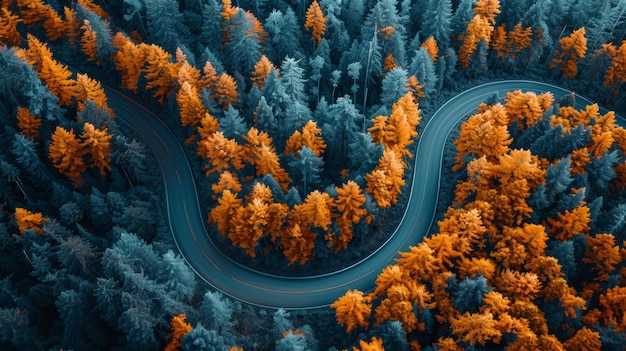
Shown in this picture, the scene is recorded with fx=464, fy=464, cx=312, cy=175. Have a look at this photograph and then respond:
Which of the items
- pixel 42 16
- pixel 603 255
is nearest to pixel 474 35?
pixel 603 255

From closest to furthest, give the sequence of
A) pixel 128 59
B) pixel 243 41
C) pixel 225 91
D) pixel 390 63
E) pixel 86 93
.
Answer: pixel 86 93, pixel 225 91, pixel 243 41, pixel 128 59, pixel 390 63

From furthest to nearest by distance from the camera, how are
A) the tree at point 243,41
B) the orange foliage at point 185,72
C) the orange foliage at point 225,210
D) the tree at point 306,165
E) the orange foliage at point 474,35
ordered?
the orange foliage at point 474,35 < the tree at point 243,41 < the orange foliage at point 185,72 < the tree at point 306,165 < the orange foliage at point 225,210

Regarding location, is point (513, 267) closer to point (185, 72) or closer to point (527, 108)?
point (527, 108)

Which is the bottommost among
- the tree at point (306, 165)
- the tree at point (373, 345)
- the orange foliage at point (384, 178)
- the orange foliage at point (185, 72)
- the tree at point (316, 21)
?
the tree at point (373, 345)

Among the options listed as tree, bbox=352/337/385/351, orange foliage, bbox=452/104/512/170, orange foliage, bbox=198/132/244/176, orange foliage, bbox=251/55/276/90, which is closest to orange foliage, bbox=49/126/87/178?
→ orange foliage, bbox=198/132/244/176

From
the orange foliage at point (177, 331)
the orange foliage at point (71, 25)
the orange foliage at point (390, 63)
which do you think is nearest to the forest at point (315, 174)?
the orange foliage at point (390, 63)

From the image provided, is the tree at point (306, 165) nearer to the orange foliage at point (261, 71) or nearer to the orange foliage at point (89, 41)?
the orange foliage at point (261, 71)

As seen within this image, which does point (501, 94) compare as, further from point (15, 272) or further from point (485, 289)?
point (15, 272)

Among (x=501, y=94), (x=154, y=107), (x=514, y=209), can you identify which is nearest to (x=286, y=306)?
(x=514, y=209)
